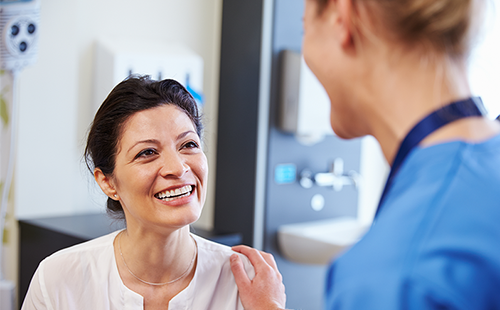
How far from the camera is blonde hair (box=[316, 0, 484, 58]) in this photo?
23.8 inches

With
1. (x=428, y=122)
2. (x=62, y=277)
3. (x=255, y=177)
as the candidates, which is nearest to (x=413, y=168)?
(x=428, y=122)

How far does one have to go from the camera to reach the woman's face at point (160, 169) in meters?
1.33

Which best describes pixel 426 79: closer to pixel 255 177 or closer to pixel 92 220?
pixel 92 220

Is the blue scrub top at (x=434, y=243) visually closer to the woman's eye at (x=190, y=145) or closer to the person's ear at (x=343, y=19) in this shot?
the person's ear at (x=343, y=19)

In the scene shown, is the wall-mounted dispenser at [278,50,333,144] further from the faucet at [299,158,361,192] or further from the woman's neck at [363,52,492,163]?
the woman's neck at [363,52,492,163]

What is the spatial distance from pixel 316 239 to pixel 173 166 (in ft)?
5.08

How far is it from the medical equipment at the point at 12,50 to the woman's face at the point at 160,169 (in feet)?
2.80

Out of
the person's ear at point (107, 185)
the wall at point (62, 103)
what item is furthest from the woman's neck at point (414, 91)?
the wall at point (62, 103)

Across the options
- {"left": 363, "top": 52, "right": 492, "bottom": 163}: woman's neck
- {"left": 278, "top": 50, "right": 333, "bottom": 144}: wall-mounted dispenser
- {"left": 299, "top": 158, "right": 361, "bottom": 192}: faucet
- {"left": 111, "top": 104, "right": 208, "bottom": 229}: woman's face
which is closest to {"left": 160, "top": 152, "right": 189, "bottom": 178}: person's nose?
{"left": 111, "top": 104, "right": 208, "bottom": 229}: woman's face

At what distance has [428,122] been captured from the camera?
1.98 ft

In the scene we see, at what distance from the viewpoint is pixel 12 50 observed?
196cm

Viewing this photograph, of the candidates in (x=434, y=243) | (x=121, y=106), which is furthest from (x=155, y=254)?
(x=434, y=243)

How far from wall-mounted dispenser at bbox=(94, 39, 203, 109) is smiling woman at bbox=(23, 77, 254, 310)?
0.97 m

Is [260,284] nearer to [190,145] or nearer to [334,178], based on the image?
[190,145]
